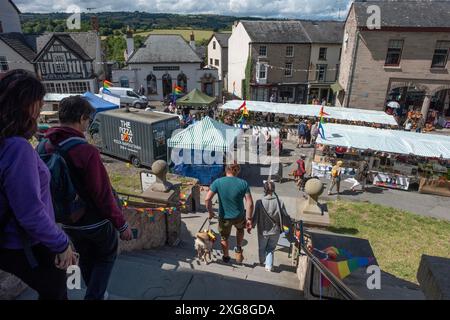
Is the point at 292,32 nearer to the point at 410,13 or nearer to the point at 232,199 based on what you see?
the point at 410,13

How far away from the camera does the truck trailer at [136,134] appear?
14500 millimetres

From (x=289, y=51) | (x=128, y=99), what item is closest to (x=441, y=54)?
(x=289, y=51)

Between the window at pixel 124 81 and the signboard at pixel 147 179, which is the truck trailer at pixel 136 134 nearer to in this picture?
the signboard at pixel 147 179

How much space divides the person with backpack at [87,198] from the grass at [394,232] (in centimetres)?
757

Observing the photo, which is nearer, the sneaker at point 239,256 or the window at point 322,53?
the sneaker at point 239,256

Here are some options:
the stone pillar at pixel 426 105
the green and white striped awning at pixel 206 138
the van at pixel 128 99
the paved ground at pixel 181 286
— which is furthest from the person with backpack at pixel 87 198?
the stone pillar at pixel 426 105

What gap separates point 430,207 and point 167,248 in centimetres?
1175

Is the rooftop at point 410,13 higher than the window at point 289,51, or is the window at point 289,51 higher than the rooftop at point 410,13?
the rooftop at point 410,13

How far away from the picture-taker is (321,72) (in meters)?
35.4

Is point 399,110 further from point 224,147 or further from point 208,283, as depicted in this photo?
point 208,283

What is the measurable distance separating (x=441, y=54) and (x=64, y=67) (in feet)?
117

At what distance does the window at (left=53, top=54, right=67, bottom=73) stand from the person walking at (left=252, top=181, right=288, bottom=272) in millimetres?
34228

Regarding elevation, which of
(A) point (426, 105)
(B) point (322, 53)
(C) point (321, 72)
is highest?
(B) point (322, 53)
